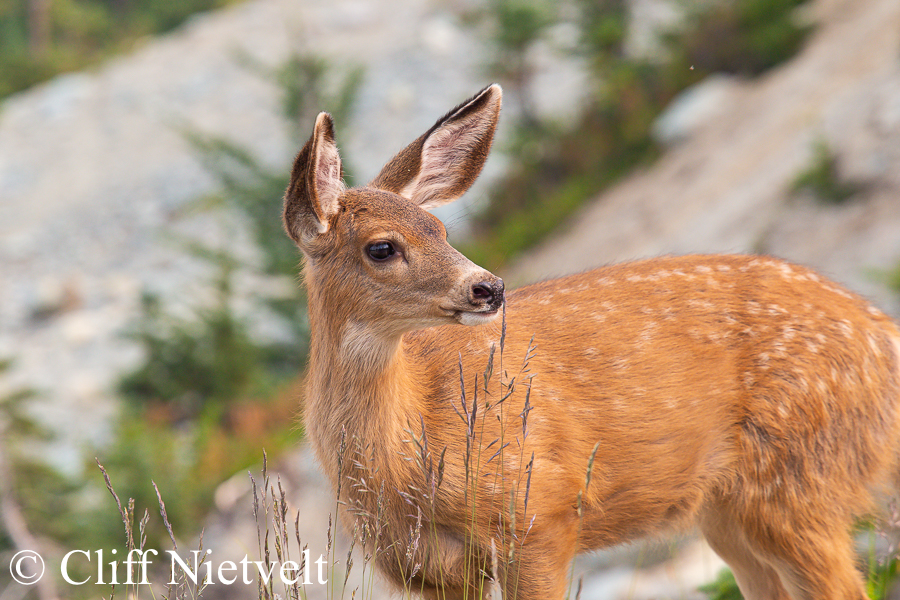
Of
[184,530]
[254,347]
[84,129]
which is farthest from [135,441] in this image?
[84,129]

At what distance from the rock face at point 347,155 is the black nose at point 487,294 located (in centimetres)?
152

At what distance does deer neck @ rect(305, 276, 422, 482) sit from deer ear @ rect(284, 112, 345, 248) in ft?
1.07

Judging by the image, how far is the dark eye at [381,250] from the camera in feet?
11.9

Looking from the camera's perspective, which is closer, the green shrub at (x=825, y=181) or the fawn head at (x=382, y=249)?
the fawn head at (x=382, y=249)

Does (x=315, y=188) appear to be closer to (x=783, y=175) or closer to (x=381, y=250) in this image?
(x=381, y=250)

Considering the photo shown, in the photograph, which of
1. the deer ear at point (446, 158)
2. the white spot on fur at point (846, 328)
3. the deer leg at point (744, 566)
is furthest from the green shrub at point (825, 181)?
the deer ear at point (446, 158)

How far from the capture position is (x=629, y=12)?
18.2 metres

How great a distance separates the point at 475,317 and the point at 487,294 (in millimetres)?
100

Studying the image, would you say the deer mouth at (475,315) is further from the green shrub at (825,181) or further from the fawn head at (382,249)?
the green shrub at (825,181)

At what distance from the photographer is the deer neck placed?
12.2 ft

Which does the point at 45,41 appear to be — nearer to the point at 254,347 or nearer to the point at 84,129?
the point at 84,129

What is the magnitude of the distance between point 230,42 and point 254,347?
1749 centimetres

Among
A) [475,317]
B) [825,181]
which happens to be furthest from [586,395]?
[825,181]

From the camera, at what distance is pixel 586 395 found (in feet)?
13.3
